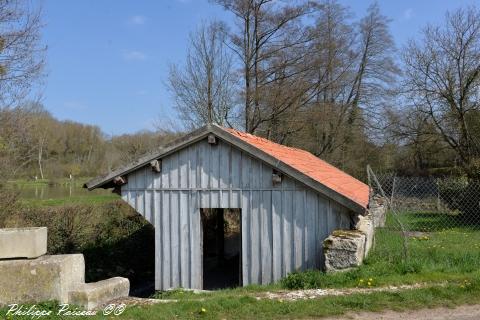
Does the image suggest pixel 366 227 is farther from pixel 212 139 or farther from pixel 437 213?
pixel 437 213

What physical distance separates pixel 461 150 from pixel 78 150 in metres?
57.3

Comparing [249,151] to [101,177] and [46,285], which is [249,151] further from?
[46,285]

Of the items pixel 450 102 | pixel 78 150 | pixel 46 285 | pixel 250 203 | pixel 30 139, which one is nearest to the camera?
pixel 46 285

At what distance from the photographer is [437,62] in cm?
2703

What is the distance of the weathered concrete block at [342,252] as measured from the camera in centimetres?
891

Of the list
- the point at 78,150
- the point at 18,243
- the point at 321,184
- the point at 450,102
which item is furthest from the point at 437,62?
the point at 78,150

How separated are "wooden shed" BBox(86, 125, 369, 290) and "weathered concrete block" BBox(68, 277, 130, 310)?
8.53 feet

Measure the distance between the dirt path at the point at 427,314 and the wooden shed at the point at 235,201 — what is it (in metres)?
3.02

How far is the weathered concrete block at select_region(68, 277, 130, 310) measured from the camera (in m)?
7.36

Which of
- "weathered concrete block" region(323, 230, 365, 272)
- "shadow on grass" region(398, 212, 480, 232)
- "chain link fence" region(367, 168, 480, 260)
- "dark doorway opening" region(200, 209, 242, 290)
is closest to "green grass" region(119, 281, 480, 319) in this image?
"weathered concrete block" region(323, 230, 365, 272)

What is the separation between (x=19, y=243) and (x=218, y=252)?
32.0 feet

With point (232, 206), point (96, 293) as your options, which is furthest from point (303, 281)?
point (96, 293)

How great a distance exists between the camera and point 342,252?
897cm

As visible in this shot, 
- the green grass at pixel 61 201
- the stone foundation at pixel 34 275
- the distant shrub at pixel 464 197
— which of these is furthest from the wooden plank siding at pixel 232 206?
the distant shrub at pixel 464 197
